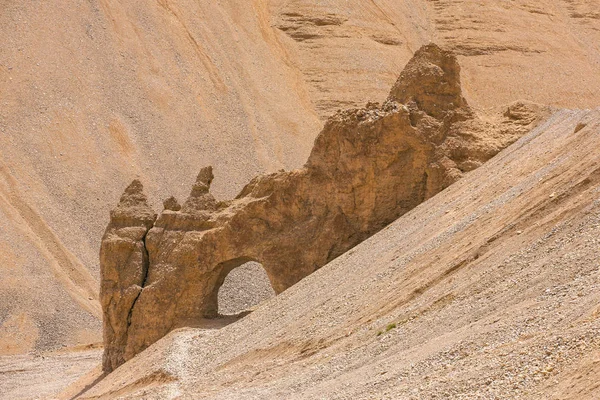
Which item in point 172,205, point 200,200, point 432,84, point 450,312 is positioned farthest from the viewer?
point 172,205

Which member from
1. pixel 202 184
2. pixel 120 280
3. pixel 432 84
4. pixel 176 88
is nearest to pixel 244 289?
pixel 202 184

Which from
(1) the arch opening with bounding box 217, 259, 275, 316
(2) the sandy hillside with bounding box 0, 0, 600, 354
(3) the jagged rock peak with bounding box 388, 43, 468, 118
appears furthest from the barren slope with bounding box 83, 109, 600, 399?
(2) the sandy hillside with bounding box 0, 0, 600, 354

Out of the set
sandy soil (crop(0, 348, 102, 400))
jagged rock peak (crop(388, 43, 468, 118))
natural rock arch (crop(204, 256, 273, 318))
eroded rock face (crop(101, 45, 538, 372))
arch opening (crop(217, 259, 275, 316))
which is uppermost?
jagged rock peak (crop(388, 43, 468, 118))

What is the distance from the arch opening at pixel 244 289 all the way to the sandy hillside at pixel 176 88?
4.24 meters

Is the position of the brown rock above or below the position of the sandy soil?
above

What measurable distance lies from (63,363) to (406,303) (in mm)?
16715

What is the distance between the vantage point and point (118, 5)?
184 feet

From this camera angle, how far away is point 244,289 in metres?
38.3

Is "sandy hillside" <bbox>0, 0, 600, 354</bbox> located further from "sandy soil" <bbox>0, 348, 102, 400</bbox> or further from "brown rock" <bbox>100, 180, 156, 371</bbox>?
"brown rock" <bbox>100, 180, 156, 371</bbox>

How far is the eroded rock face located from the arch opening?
1083cm

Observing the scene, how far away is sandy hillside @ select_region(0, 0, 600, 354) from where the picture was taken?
41844 mm

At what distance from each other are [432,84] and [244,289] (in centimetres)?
1427

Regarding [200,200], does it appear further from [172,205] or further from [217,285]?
[217,285]

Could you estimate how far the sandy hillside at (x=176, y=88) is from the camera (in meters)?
41.8
